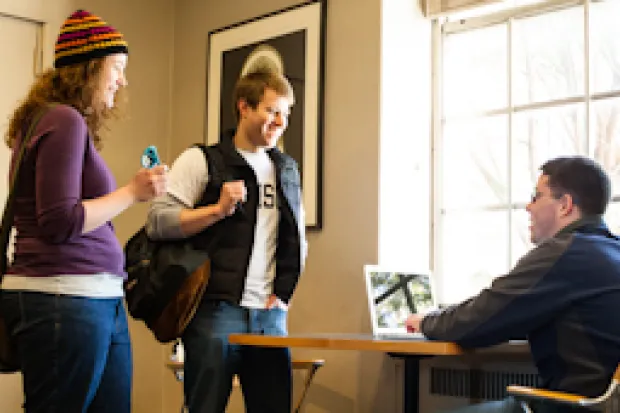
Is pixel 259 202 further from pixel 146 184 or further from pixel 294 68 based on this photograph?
pixel 294 68

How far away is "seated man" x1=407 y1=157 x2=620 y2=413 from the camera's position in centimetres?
179

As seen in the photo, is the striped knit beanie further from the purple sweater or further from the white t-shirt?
the white t-shirt

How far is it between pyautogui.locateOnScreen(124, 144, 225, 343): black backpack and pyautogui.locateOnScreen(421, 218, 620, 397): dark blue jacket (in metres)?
0.66

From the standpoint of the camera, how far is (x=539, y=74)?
3.08 metres

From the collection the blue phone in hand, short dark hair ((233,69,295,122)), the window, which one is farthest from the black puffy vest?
the window

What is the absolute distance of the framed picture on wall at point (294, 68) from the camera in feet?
10.8

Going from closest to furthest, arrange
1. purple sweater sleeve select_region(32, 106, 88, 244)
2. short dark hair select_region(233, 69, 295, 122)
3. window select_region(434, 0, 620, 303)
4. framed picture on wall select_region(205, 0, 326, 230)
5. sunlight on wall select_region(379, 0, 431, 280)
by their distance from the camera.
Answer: purple sweater sleeve select_region(32, 106, 88, 244)
short dark hair select_region(233, 69, 295, 122)
window select_region(434, 0, 620, 303)
sunlight on wall select_region(379, 0, 431, 280)
framed picture on wall select_region(205, 0, 326, 230)

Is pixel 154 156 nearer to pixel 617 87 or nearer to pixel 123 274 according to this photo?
pixel 123 274

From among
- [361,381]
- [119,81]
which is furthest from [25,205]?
[361,381]

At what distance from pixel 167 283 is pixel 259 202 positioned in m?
0.34

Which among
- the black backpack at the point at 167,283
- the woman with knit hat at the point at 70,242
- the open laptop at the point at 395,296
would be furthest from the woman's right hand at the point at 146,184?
the open laptop at the point at 395,296

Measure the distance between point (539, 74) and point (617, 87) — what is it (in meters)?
0.32

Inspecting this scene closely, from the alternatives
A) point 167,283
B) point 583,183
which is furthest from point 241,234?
point 583,183

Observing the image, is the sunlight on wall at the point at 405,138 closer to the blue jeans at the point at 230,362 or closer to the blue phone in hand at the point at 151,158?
the blue jeans at the point at 230,362
